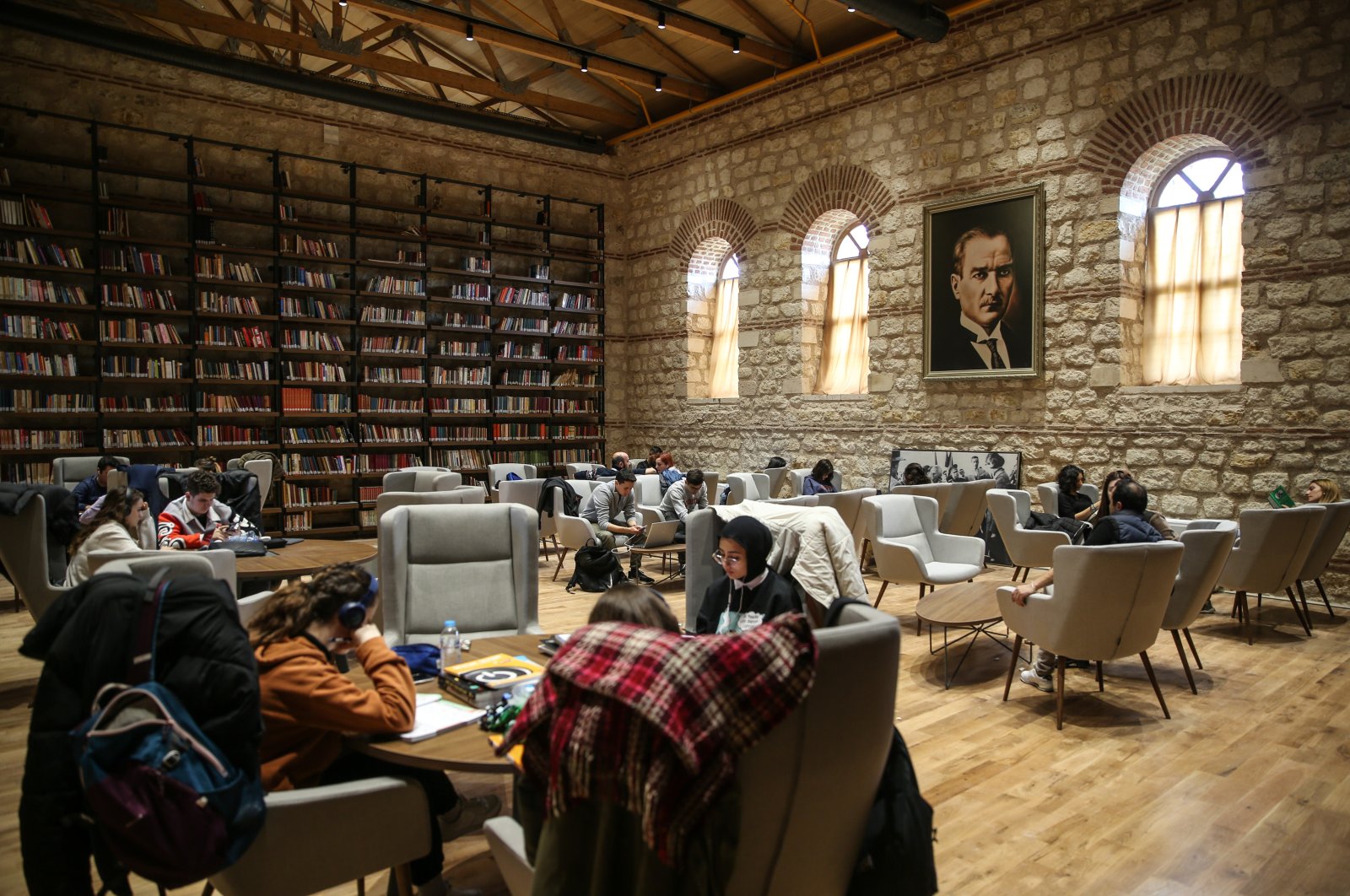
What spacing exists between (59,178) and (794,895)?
35.0 ft

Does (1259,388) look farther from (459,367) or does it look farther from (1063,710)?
(459,367)

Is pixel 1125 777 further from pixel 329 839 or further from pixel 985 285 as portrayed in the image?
pixel 985 285

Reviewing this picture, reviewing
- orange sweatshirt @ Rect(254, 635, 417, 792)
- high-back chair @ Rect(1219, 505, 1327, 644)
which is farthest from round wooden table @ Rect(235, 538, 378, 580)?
high-back chair @ Rect(1219, 505, 1327, 644)

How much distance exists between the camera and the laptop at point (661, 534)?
263 inches

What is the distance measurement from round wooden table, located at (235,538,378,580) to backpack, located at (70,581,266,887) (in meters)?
2.18

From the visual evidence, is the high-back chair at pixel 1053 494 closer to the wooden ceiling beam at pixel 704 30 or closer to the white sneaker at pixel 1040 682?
the white sneaker at pixel 1040 682

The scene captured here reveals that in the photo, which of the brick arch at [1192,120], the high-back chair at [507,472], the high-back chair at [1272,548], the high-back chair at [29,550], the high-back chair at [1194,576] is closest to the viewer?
the high-back chair at [29,550]

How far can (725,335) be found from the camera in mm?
12086

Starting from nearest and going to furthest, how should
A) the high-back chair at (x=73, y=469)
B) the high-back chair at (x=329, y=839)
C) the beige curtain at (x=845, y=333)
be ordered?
the high-back chair at (x=329, y=839) → the high-back chair at (x=73, y=469) → the beige curtain at (x=845, y=333)

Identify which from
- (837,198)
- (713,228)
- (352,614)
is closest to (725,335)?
(713,228)

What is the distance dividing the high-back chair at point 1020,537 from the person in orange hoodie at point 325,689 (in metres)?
5.06

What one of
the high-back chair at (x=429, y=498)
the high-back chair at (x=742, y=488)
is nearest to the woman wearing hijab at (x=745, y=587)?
the high-back chair at (x=429, y=498)

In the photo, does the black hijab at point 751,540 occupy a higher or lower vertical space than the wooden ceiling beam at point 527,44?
lower

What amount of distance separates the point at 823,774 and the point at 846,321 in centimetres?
936
